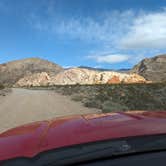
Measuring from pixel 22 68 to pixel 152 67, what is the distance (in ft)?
214

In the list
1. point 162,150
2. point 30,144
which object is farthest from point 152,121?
point 30,144

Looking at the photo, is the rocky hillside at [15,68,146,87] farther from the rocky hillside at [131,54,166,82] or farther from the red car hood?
the red car hood

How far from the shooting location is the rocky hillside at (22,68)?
175500mm

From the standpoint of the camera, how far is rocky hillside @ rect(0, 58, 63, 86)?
576ft

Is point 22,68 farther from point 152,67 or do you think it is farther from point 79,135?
point 79,135

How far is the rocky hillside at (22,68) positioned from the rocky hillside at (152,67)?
36.6 meters

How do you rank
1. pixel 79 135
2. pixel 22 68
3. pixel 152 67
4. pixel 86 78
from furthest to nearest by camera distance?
1. pixel 22 68
2. pixel 152 67
3. pixel 86 78
4. pixel 79 135

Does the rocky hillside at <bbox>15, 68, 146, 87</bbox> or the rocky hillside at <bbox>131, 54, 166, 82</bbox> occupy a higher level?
the rocky hillside at <bbox>131, 54, 166, 82</bbox>

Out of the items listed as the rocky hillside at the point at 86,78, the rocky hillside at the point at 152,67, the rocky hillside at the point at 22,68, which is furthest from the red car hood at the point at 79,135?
the rocky hillside at the point at 22,68

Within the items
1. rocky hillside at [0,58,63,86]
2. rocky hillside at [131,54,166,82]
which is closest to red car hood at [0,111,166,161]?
rocky hillside at [131,54,166,82]

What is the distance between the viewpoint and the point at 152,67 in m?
144

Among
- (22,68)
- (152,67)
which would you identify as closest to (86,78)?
(152,67)

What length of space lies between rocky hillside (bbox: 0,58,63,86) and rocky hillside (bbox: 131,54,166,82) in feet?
120

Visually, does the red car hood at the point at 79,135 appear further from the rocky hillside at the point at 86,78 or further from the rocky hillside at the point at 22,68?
the rocky hillside at the point at 22,68
